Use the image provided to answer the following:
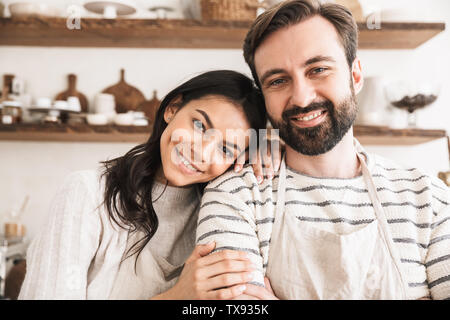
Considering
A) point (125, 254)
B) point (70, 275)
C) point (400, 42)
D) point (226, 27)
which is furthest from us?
point (400, 42)

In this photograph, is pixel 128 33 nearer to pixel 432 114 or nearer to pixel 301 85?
pixel 301 85

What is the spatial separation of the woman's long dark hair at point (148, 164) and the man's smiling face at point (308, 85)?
109 millimetres

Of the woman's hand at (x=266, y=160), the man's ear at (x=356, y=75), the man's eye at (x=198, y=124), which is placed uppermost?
the man's ear at (x=356, y=75)

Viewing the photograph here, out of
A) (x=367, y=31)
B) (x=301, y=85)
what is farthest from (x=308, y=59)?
(x=367, y=31)

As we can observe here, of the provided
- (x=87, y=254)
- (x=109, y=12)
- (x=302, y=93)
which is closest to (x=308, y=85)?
(x=302, y=93)

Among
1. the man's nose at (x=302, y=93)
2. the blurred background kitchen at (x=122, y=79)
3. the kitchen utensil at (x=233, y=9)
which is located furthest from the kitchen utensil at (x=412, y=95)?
the man's nose at (x=302, y=93)

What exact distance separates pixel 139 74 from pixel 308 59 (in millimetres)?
1505

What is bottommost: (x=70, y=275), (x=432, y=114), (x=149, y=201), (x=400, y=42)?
(x=70, y=275)

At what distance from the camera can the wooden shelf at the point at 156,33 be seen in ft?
6.75

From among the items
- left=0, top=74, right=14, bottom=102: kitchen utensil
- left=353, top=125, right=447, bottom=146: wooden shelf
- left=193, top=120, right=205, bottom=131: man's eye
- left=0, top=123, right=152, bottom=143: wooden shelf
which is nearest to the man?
left=193, top=120, right=205, bottom=131: man's eye

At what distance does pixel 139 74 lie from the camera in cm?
240

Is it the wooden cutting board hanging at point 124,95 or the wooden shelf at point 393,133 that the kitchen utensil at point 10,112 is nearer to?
the wooden cutting board hanging at point 124,95

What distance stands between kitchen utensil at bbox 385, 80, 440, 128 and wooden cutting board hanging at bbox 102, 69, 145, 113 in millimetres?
1464

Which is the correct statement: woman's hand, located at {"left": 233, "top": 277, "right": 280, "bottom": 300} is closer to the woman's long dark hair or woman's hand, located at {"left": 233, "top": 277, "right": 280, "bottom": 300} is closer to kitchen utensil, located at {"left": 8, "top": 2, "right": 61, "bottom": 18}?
the woman's long dark hair
